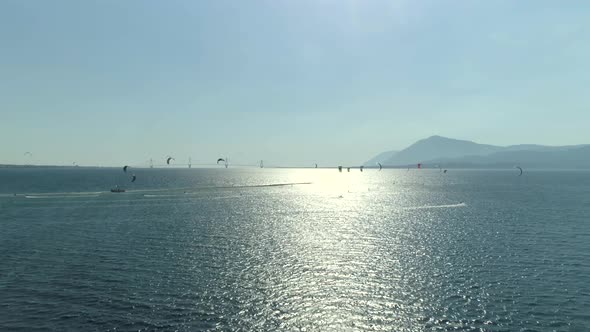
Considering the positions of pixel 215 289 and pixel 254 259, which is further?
pixel 254 259

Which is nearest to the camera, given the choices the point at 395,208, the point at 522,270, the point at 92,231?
the point at 522,270

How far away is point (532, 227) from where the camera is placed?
82.8 m

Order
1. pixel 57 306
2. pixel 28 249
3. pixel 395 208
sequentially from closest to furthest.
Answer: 1. pixel 57 306
2. pixel 28 249
3. pixel 395 208

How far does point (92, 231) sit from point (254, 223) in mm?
34997

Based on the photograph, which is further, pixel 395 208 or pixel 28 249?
pixel 395 208

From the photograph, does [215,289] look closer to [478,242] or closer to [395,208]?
[478,242]

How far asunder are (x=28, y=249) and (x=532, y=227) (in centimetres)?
10065

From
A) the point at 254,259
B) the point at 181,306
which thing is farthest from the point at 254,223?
the point at 181,306

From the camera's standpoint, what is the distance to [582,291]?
136 ft

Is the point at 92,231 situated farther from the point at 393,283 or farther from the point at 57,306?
the point at 393,283

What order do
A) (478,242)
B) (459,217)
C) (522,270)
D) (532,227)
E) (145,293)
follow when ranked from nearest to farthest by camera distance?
(145,293) → (522,270) → (478,242) → (532,227) → (459,217)

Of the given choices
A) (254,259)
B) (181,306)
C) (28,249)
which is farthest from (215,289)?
(28,249)

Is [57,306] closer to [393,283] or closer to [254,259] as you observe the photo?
[254,259]

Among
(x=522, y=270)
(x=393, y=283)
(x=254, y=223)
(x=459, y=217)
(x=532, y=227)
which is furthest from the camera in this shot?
(x=459, y=217)
